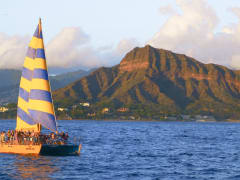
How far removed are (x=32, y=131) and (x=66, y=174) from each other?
1432 cm

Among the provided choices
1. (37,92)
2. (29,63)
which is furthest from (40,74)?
(29,63)

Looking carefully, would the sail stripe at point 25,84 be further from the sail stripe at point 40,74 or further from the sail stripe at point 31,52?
the sail stripe at point 31,52

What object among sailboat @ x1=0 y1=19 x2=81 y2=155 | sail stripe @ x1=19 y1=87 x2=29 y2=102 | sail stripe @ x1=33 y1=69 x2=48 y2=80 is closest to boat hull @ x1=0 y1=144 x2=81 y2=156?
sailboat @ x1=0 y1=19 x2=81 y2=155

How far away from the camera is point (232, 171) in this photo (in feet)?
184

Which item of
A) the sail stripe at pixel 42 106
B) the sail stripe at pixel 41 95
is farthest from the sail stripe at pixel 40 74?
the sail stripe at pixel 42 106

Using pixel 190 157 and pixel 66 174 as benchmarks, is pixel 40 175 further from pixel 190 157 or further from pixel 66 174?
pixel 190 157

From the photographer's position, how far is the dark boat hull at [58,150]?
60.2m

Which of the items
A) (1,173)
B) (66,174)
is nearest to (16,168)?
(1,173)

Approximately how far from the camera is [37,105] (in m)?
62.3

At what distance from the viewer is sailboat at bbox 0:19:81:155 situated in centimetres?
6138

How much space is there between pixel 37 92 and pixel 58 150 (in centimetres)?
788

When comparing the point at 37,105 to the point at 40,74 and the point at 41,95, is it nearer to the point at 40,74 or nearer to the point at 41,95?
the point at 41,95

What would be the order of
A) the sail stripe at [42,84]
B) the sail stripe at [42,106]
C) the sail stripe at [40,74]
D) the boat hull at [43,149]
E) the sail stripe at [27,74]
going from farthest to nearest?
the sail stripe at [27,74]
the sail stripe at [40,74]
the sail stripe at [42,84]
the sail stripe at [42,106]
the boat hull at [43,149]

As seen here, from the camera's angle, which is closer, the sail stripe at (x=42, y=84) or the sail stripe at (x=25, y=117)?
the sail stripe at (x=42, y=84)
